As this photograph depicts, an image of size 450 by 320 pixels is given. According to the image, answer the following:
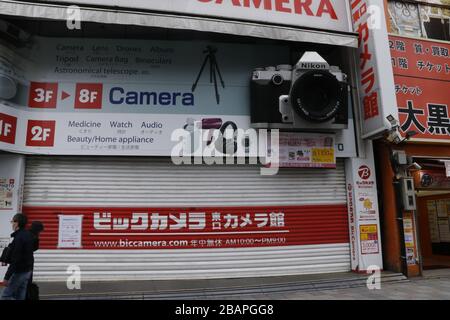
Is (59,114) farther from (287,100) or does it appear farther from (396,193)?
(396,193)

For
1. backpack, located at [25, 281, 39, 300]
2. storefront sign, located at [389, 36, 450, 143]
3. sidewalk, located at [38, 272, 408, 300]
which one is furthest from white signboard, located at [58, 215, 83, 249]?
storefront sign, located at [389, 36, 450, 143]

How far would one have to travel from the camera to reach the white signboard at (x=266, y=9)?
25.3ft

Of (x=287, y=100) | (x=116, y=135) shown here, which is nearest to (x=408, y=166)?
(x=287, y=100)

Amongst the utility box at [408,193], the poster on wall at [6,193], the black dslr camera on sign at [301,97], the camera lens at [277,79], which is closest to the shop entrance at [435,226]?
the utility box at [408,193]

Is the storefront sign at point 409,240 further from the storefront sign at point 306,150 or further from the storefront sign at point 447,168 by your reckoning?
the storefront sign at point 306,150

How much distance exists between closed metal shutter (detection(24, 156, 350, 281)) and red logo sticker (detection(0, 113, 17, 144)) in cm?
58

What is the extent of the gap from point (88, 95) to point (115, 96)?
21.8 inches

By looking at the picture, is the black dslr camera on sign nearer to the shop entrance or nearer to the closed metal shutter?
the closed metal shutter

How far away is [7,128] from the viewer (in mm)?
7449

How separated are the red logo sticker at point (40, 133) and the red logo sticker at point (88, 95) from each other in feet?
2.29

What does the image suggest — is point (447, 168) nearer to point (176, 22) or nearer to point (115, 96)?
point (176, 22)

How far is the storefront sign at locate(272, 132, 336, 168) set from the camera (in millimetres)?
8393

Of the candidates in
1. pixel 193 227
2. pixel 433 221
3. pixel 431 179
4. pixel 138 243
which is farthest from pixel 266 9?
pixel 433 221

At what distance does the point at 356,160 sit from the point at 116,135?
5332 mm
